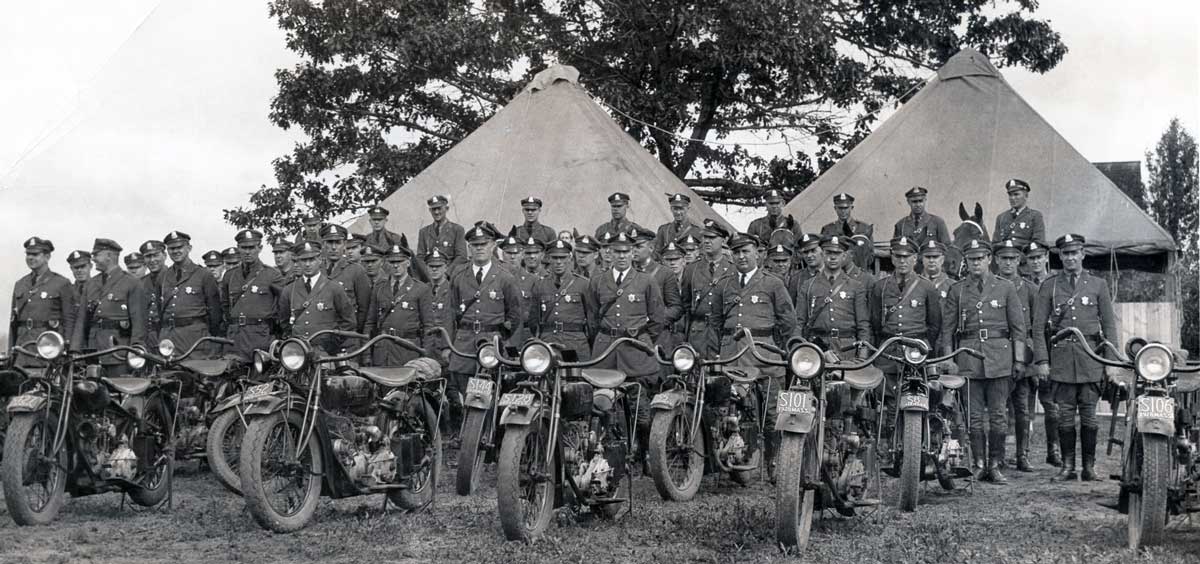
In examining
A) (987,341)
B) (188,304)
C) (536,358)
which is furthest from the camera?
(188,304)

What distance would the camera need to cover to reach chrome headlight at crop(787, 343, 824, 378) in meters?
5.88

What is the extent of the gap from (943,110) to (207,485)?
10777 mm

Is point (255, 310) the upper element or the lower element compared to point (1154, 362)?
upper

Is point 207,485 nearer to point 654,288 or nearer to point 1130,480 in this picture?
point 654,288

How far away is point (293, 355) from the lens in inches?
249

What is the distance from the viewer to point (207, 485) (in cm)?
851

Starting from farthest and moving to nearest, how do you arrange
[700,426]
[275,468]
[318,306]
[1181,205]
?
[1181,205] < [318,306] < [700,426] < [275,468]

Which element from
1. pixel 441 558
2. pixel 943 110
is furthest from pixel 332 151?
pixel 441 558

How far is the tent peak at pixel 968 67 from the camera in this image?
15.7 meters

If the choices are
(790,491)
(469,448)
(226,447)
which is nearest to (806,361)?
(790,491)

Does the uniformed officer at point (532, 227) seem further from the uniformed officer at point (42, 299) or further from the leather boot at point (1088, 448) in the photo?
the leather boot at point (1088, 448)

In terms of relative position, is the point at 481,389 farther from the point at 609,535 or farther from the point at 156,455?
the point at 156,455

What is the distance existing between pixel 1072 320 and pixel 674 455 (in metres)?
3.46

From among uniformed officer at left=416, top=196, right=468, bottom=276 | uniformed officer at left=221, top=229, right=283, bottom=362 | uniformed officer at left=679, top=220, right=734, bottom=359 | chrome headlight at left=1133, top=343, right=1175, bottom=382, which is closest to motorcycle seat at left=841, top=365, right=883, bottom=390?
chrome headlight at left=1133, top=343, right=1175, bottom=382
